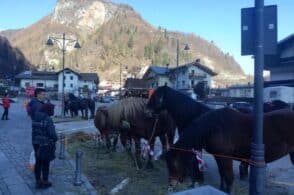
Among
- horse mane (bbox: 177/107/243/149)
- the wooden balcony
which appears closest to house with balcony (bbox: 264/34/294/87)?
horse mane (bbox: 177/107/243/149)

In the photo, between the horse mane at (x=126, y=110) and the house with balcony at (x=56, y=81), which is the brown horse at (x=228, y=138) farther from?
the house with balcony at (x=56, y=81)

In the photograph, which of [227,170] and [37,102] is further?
[37,102]

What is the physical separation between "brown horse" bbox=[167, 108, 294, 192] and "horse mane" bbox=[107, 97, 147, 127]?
3116 millimetres

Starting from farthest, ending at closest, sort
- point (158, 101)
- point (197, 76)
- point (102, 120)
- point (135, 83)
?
Answer: point (197, 76), point (135, 83), point (102, 120), point (158, 101)

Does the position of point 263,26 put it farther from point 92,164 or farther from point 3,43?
point 3,43

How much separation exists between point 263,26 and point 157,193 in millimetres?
3928

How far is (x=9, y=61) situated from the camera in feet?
486

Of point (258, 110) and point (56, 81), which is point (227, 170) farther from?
point (56, 81)

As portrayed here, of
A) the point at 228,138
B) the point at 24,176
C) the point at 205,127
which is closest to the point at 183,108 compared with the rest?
the point at 205,127

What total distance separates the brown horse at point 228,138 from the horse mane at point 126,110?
3.12 meters

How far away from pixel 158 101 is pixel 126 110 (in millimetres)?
1444

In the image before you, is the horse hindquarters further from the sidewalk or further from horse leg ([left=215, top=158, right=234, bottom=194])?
the sidewalk

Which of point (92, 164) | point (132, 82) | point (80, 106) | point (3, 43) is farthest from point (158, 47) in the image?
point (92, 164)

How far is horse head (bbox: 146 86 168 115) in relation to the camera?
375 inches
